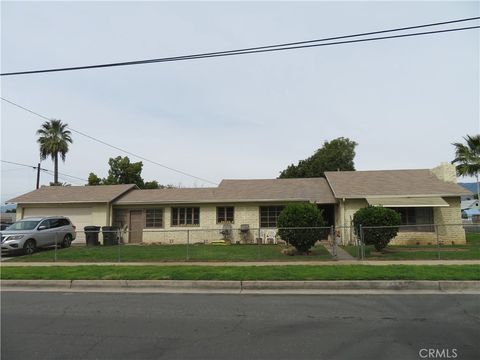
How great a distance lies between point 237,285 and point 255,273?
1.08 meters

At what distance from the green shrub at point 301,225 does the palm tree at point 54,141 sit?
112 ft

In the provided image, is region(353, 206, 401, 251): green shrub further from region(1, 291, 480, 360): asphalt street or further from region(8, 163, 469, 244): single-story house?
region(1, 291, 480, 360): asphalt street

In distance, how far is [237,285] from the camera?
10.6 m

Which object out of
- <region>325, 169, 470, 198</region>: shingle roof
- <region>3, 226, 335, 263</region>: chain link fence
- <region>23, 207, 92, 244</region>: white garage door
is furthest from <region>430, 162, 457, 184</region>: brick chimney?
<region>23, 207, 92, 244</region>: white garage door

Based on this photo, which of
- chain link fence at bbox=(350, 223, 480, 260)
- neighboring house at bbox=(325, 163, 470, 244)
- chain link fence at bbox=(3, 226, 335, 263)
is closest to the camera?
chain link fence at bbox=(350, 223, 480, 260)

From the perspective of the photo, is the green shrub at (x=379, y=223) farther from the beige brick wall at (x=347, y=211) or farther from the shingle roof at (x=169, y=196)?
the shingle roof at (x=169, y=196)

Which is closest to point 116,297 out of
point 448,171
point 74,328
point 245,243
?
point 74,328

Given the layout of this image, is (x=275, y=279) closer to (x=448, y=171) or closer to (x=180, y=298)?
(x=180, y=298)

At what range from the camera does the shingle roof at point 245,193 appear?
24281 millimetres

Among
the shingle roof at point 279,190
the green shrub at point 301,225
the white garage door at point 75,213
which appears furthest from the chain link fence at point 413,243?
the white garage door at point 75,213

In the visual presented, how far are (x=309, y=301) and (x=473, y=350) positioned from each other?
3.72 m

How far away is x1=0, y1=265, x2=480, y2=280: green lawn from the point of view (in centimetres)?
1074

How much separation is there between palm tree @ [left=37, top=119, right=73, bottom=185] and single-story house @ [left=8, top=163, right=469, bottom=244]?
16.8 metres

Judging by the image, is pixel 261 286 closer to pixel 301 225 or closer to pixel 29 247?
pixel 301 225
